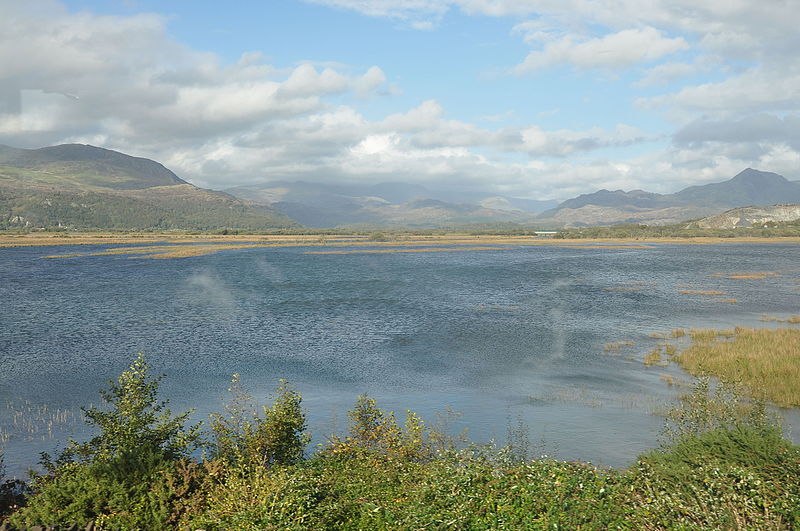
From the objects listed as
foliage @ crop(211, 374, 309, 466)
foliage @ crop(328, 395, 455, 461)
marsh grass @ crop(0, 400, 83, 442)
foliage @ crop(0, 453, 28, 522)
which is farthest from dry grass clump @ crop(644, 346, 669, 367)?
foliage @ crop(0, 453, 28, 522)

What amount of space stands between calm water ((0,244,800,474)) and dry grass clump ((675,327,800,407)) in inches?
134

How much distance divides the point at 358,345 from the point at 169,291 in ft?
153

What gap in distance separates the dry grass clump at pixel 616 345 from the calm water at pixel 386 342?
65 cm

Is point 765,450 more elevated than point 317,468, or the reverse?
point 765,450

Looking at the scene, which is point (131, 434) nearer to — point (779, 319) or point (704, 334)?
point (704, 334)

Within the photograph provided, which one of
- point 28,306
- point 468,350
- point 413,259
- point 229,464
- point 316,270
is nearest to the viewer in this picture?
point 229,464

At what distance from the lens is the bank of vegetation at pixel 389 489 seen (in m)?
11.9

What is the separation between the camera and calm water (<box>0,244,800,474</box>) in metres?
28.0

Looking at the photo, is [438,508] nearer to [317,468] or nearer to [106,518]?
[317,468]

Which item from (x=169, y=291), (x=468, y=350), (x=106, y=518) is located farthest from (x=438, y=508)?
(x=169, y=291)

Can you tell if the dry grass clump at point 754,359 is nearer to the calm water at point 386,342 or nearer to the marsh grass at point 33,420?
the calm water at point 386,342

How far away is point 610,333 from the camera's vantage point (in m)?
48.7

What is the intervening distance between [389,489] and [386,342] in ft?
101

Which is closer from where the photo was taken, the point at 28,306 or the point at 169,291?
the point at 28,306
